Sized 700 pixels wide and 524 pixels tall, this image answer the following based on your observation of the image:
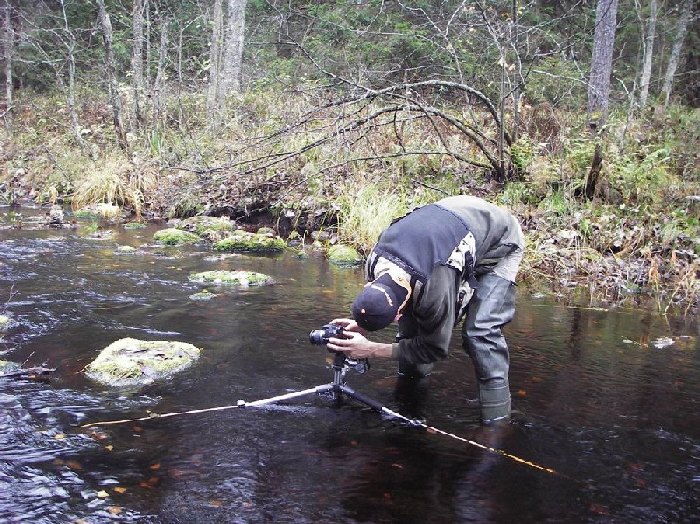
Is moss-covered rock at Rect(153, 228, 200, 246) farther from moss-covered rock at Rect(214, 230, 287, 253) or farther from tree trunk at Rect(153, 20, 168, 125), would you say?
tree trunk at Rect(153, 20, 168, 125)

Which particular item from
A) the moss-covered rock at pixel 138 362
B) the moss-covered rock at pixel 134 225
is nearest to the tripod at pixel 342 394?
the moss-covered rock at pixel 138 362

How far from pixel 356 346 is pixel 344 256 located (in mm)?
5901

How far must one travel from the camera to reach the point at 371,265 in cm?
351

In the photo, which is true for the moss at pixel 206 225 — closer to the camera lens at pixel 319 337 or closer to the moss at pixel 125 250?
the moss at pixel 125 250

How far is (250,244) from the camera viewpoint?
403 inches

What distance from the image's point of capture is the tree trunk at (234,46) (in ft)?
57.9

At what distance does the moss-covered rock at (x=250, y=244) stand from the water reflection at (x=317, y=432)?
3509 mm

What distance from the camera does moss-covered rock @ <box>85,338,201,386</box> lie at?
459 cm

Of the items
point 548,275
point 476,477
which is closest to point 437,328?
point 476,477

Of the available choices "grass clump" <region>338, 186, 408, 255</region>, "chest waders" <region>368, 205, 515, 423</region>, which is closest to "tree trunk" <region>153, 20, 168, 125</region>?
"grass clump" <region>338, 186, 408, 255</region>

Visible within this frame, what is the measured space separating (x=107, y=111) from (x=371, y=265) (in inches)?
700

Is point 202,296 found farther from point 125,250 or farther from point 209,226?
point 209,226

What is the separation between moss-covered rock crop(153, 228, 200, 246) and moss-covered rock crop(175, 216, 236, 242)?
0.87ft

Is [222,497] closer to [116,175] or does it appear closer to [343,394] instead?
[343,394]
